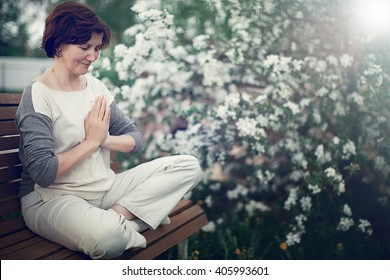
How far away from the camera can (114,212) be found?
216 cm

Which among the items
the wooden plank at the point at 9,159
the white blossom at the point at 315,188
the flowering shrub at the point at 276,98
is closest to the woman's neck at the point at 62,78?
the wooden plank at the point at 9,159

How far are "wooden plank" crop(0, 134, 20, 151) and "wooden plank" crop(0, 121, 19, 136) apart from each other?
2 cm

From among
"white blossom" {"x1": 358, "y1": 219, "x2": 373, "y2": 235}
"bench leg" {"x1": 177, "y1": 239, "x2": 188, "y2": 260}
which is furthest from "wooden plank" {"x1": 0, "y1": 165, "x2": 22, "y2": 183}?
"white blossom" {"x1": 358, "y1": 219, "x2": 373, "y2": 235}

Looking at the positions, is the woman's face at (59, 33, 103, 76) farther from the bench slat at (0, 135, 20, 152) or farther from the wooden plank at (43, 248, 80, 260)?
the wooden plank at (43, 248, 80, 260)

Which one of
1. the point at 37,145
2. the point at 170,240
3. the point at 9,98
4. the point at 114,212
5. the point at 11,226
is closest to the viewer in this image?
the point at 37,145

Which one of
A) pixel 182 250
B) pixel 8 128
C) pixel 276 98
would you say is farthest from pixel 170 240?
pixel 276 98

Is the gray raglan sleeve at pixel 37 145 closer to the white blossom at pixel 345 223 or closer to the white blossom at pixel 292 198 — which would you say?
the white blossom at pixel 292 198

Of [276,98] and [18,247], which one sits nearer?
[18,247]

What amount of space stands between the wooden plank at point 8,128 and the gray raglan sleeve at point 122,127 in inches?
17.6

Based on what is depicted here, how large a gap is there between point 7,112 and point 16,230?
20.0 inches

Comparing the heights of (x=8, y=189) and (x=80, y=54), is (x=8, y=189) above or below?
below

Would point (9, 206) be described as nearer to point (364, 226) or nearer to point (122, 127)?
point (122, 127)
